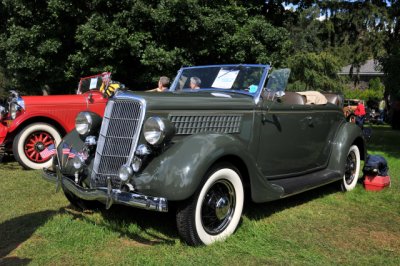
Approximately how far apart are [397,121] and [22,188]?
19.2 m

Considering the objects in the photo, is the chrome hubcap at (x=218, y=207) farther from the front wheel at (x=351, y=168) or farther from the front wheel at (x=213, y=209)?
the front wheel at (x=351, y=168)

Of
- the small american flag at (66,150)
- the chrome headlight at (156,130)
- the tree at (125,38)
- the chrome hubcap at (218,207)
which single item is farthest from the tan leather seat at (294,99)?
the tree at (125,38)

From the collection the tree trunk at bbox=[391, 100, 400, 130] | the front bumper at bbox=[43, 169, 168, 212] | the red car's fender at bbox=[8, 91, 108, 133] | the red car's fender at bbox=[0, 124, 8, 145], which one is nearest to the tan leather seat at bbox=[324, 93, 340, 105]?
the front bumper at bbox=[43, 169, 168, 212]

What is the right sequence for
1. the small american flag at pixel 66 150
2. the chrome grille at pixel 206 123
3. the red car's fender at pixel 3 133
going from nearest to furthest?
the chrome grille at pixel 206 123 < the small american flag at pixel 66 150 < the red car's fender at pixel 3 133

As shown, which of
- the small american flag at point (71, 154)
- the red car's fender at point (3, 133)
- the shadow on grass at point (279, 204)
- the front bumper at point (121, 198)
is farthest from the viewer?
the red car's fender at point (3, 133)

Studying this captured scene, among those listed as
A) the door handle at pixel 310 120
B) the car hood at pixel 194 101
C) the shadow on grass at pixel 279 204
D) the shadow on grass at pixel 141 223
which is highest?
the car hood at pixel 194 101

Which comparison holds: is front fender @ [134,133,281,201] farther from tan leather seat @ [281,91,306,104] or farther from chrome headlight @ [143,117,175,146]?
tan leather seat @ [281,91,306,104]

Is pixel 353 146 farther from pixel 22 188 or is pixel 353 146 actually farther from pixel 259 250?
pixel 22 188

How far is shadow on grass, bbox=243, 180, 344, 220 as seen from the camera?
4.93 metres

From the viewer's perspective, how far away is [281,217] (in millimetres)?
4844

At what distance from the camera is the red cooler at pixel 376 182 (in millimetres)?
6262

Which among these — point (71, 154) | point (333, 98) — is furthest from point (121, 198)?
point (333, 98)

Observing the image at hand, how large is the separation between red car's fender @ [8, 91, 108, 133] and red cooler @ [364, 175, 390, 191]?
16.9 ft

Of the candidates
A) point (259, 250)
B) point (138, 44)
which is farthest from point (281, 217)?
point (138, 44)
